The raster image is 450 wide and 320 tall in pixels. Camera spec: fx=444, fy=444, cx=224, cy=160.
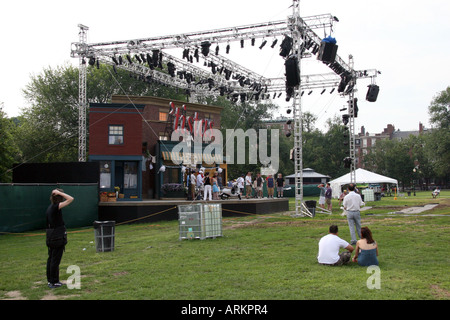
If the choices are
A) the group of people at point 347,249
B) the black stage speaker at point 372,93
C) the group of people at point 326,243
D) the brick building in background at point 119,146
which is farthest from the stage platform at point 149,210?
the group of people at point 347,249

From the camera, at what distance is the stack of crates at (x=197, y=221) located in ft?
51.0

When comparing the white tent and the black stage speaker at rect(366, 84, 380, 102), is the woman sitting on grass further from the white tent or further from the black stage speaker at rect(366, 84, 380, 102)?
the white tent

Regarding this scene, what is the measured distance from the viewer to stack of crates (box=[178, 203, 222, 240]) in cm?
1555

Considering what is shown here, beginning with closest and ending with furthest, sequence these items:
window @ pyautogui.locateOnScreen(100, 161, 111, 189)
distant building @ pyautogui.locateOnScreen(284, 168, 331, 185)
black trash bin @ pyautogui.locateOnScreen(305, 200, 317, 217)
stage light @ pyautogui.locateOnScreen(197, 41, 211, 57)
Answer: black trash bin @ pyautogui.locateOnScreen(305, 200, 317, 217) → stage light @ pyautogui.locateOnScreen(197, 41, 211, 57) → window @ pyautogui.locateOnScreen(100, 161, 111, 189) → distant building @ pyautogui.locateOnScreen(284, 168, 331, 185)

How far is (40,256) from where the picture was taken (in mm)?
13258

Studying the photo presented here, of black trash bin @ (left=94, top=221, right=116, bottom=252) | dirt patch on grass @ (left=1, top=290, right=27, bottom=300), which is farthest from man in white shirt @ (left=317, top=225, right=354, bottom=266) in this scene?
black trash bin @ (left=94, top=221, right=116, bottom=252)

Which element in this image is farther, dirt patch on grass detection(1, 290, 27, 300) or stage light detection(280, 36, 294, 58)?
stage light detection(280, 36, 294, 58)

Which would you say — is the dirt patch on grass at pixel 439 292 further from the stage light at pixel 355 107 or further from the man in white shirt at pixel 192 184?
the stage light at pixel 355 107

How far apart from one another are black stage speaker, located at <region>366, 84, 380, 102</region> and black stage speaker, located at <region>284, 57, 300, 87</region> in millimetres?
11496

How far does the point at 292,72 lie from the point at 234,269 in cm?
1430

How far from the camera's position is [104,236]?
13.5m

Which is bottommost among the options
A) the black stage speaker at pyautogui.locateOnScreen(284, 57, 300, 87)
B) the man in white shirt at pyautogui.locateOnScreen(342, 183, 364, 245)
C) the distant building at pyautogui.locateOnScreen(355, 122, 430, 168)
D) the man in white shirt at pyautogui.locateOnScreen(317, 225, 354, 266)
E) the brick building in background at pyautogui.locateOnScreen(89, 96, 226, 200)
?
the man in white shirt at pyautogui.locateOnScreen(317, 225, 354, 266)

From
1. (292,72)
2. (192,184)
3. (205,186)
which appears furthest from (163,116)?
(292,72)

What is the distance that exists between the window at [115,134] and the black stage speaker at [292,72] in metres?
12.2
